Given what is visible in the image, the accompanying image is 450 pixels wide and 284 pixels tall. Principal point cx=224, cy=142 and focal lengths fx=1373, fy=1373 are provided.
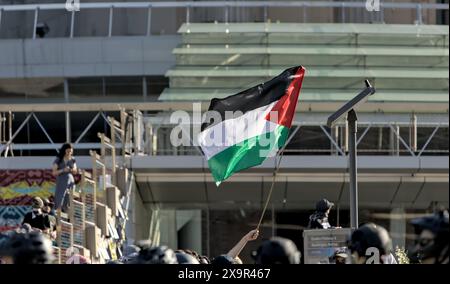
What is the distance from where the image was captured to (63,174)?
1994cm

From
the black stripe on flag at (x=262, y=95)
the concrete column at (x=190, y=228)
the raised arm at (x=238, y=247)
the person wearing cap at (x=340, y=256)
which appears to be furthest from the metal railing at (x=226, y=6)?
the person wearing cap at (x=340, y=256)

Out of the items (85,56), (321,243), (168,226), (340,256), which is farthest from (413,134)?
(340,256)

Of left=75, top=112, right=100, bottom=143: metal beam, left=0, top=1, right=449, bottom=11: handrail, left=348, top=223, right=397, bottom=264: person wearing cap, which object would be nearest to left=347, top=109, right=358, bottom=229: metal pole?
left=348, top=223, right=397, bottom=264: person wearing cap

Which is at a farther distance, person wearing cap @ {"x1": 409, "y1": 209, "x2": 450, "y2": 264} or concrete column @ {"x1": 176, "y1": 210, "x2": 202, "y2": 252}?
concrete column @ {"x1": 176, "y1": 210, "x2": 202, "y2": 252}

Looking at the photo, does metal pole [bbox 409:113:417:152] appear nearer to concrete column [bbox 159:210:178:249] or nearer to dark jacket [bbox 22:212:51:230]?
concrete column [bbox 159:210:178:249]

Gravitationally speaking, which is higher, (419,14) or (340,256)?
(419,14)

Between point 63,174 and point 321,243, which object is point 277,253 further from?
point 63,174

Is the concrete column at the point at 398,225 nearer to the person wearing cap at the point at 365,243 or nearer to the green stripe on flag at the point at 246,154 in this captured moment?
the green stripe on flag at the point at 246,154

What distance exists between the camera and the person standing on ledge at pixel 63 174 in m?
19.8

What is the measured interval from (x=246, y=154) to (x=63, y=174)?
6.28m

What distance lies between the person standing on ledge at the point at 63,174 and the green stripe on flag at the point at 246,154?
580 cm

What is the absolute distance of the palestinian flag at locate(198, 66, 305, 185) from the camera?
14078mm

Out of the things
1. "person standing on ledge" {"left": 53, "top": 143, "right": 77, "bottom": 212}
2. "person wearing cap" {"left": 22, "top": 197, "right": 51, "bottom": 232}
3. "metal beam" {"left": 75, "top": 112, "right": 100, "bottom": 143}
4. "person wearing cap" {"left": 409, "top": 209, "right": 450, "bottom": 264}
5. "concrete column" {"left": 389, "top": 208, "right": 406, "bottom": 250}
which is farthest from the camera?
"metal beam" {"left": 75, "top": 112, "right": 100, "bottom": 143}
